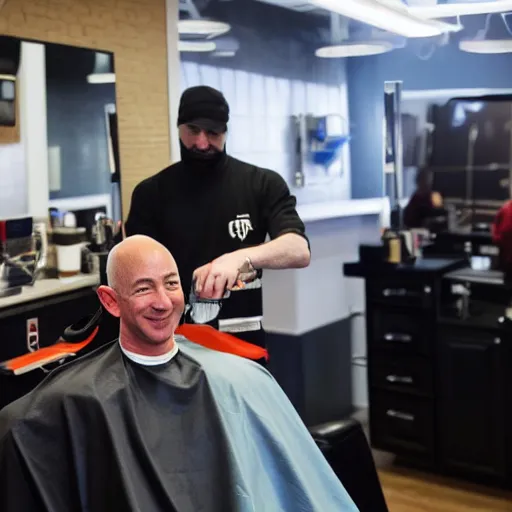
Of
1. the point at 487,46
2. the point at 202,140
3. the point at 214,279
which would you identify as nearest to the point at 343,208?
the point at 487,46

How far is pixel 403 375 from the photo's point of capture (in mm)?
3365

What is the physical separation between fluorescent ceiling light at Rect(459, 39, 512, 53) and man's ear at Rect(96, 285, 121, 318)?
240 centimetres

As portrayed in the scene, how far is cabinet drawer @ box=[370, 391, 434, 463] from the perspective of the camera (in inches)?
131

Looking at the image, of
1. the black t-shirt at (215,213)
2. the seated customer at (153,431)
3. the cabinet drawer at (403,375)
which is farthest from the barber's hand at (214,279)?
the cabinet drawer at (403,375)

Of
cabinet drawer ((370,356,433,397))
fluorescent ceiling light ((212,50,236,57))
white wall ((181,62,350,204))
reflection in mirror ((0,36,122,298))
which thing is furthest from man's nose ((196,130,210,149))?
cabinet drawer ((370,356,433,397))

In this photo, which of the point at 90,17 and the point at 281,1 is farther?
the point at 281,1

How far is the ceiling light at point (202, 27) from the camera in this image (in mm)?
3174

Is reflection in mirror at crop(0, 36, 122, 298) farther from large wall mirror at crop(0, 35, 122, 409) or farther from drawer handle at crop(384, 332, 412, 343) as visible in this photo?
drawer handle at crop(384, 332, 412, 343)

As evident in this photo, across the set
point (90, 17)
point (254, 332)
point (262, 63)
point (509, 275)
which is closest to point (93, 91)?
point (90, 17)

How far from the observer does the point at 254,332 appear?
7.27 ft

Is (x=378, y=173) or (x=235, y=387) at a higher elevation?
(x=378, y=173)

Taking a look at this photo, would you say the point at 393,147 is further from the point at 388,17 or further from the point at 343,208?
the point at 388,17

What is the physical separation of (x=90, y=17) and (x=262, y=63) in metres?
1.21

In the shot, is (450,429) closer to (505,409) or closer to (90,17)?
(505,409)
